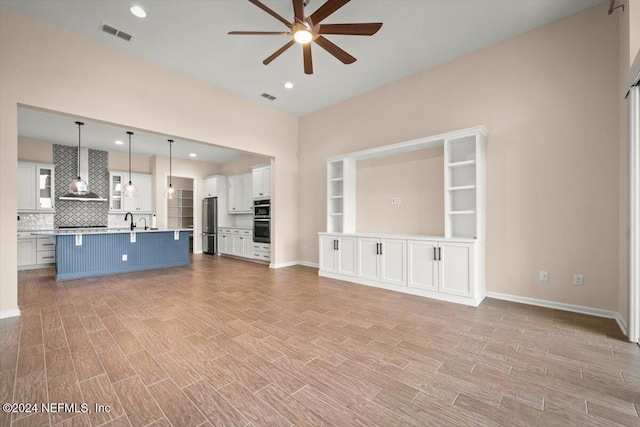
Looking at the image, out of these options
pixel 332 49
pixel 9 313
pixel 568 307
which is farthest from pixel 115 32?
pixel 568 307

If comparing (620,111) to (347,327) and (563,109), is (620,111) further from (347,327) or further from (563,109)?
(347,327)

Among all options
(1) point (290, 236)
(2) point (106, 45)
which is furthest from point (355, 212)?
(2) point (106, 45)

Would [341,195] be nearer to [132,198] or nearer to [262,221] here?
[262,221]

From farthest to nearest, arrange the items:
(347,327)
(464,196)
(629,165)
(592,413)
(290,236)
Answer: (290,236) < (464,196) < (347,327) < (629,165) < (592,413)

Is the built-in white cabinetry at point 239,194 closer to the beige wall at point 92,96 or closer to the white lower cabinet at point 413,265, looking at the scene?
the beige wall at point 92,96

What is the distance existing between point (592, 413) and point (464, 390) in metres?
0.66

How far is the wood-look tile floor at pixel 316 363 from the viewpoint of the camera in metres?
1.57

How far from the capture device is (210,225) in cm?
861

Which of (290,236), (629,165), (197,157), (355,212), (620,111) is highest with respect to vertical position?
(197,157)

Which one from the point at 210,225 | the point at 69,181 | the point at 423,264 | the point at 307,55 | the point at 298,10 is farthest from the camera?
the point at 210,225

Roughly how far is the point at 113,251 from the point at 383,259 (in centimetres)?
540

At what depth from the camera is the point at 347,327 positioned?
280 cm

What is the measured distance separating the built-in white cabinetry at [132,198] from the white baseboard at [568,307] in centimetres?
888

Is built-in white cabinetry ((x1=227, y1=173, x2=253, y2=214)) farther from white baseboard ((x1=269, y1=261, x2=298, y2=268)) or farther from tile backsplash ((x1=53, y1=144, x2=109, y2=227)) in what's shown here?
tile backsplash ((x1=53, y1=144, x2=109, y2=227))
